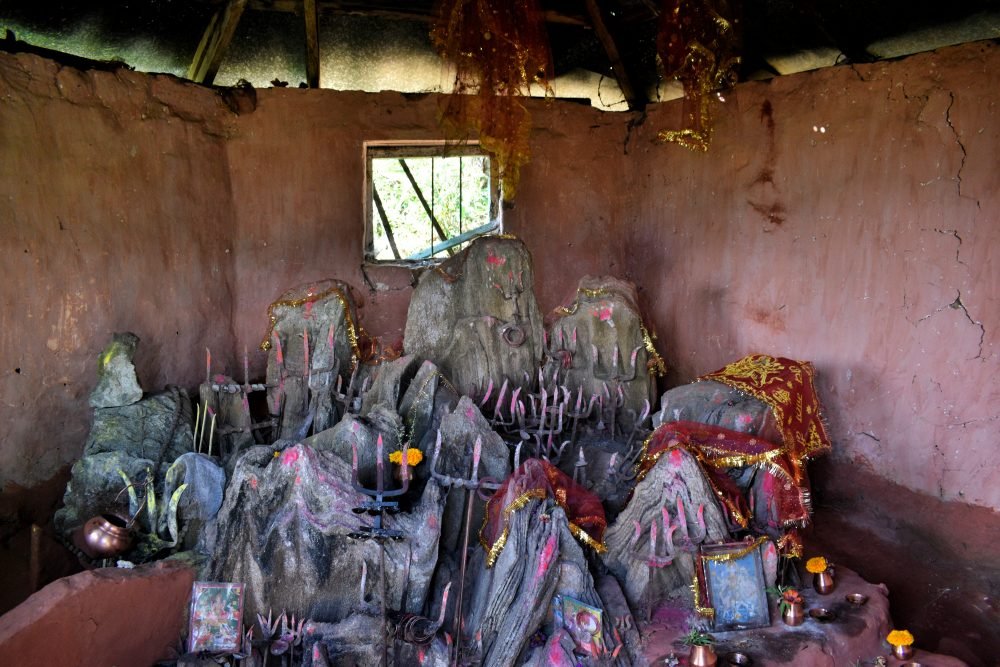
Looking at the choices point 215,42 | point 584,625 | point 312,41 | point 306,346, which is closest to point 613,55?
point 312,41

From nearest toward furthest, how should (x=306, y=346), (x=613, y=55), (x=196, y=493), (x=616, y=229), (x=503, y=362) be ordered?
(x=196, y=493)
(x=306, y=346)
(x=503, y=362)
(x=613, y=55)
(x=616, y=229)

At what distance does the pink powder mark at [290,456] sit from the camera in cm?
461

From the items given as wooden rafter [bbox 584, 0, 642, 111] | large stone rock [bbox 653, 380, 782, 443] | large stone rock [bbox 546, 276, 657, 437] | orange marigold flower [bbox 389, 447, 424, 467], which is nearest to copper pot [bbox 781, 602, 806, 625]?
large stone rock [bbox 653, 380, 782, 443]

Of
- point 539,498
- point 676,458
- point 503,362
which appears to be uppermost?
point 503,362

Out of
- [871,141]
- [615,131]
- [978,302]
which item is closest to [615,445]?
[978,302]

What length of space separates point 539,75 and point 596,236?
2.27m

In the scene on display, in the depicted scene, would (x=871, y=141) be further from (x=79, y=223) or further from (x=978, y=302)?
(x=79, y=223)

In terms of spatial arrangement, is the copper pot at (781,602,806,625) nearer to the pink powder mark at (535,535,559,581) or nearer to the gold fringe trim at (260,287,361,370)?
the pink powder mark at (535,535,559,581)

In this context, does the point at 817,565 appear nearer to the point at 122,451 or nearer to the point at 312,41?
the point at 122,451

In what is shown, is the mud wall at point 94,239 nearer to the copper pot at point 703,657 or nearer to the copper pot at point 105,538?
the copper pot at point 105,538

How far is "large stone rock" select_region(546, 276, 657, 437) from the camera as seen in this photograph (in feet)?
Result: 20.9

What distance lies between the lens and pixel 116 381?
18.6ft

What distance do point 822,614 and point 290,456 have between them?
3128 millimetres

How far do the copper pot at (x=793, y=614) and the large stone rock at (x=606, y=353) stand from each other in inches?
82.4
